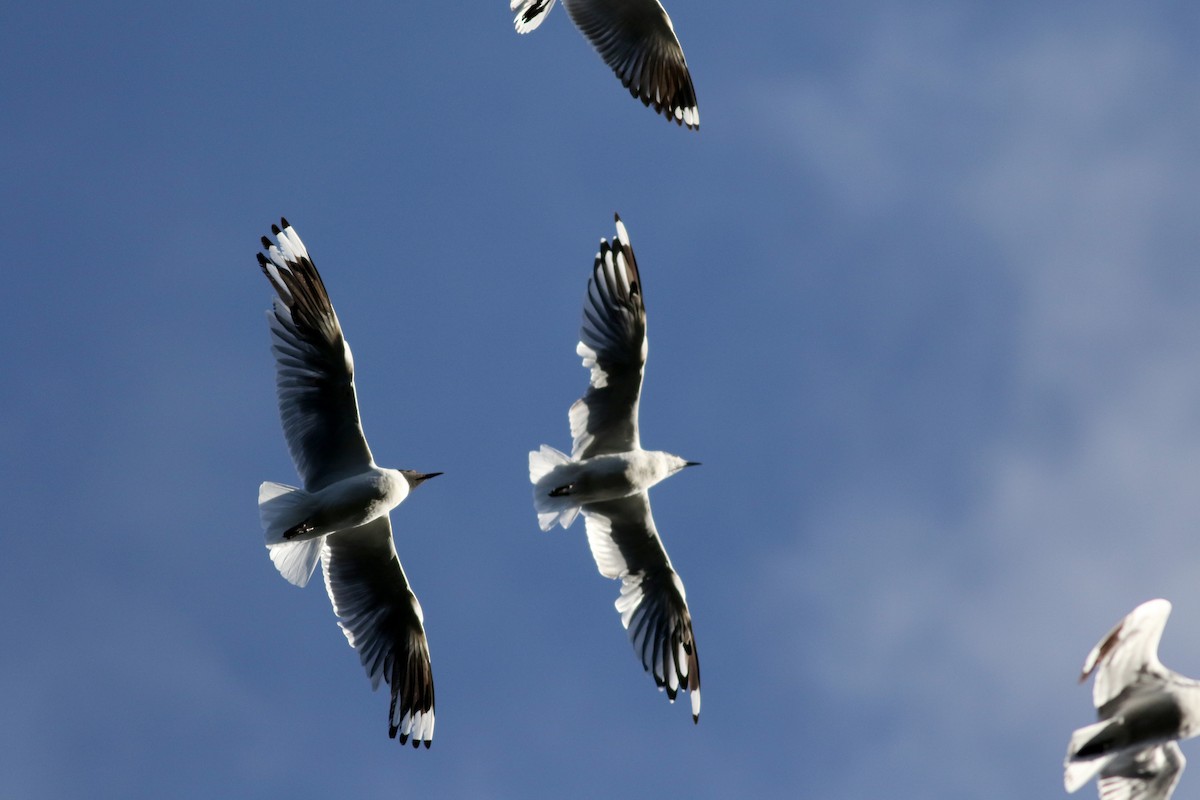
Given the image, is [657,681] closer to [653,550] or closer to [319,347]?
[653,550]

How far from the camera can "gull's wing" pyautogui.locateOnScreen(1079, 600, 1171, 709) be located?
27.6 feet

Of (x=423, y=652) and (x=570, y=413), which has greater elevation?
(x=570, y=413)

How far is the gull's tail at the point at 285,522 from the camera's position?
28.6 feet

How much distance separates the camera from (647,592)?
33.3 feet

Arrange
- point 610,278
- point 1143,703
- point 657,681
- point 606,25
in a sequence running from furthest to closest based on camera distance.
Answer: point 606,25 → point 657,681 → point 610,278 → point 1143,703

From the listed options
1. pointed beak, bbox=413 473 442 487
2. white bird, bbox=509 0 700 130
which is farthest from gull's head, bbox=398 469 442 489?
white bird, bbox=509 0 700 130

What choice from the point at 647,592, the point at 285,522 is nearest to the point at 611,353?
the point at 647,592

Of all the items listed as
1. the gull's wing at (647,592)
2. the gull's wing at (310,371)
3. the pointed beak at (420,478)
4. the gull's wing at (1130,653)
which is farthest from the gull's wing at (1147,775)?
the gull's wing at (310,371)

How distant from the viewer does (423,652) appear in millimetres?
9859

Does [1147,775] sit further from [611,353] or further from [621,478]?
[611,353]

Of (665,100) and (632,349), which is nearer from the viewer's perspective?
(632,349)

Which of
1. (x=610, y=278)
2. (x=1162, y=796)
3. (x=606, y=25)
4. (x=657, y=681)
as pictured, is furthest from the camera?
(x=606, y=25)

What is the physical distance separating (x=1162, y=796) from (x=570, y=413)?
15.9ft

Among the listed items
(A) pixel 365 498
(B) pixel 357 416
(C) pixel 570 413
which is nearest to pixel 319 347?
(B) pixel 357 416
